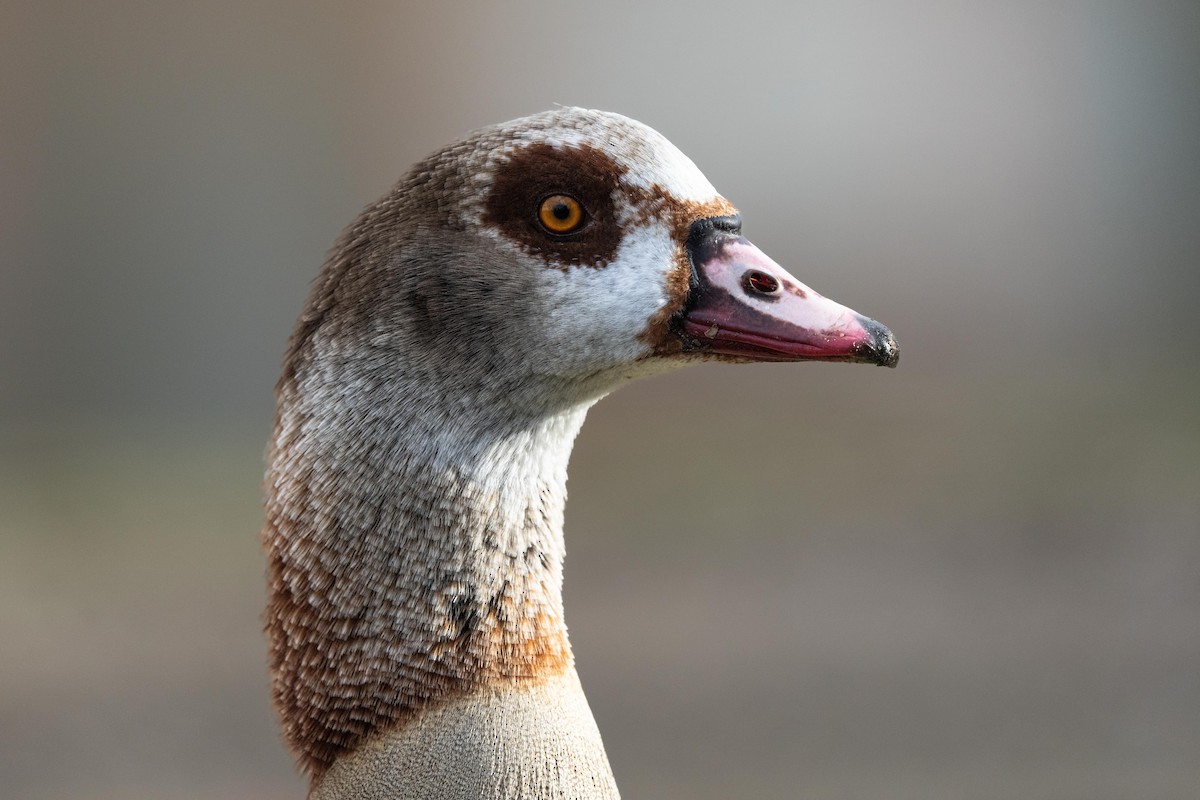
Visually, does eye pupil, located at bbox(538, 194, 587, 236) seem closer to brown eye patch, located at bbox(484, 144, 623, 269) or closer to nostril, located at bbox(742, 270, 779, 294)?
brown eye patch, located at bbox(484, 144, 623, 269)

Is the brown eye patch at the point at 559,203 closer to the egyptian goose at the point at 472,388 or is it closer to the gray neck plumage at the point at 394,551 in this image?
the egyptian goose at the point at 472,388

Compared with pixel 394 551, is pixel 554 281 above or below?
above

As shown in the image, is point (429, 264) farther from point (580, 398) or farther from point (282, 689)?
point (282, 689)

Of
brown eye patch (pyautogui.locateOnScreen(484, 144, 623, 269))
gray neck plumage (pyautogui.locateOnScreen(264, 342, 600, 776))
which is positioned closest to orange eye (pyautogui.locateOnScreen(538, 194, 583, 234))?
brown eye patch (pyautogui.locateOnScreen(484, 144, 623, 269))

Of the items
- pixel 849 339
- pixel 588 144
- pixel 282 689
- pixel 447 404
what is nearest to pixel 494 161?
pixel 588 144

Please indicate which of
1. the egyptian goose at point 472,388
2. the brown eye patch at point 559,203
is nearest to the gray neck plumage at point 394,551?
the egyptian goose at point 472,388

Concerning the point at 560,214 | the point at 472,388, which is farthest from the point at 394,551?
the point at 560,214

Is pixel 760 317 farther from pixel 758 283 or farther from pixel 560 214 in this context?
pixel 560 214

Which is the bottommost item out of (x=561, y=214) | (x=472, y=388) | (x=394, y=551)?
(x=394, y=551)
